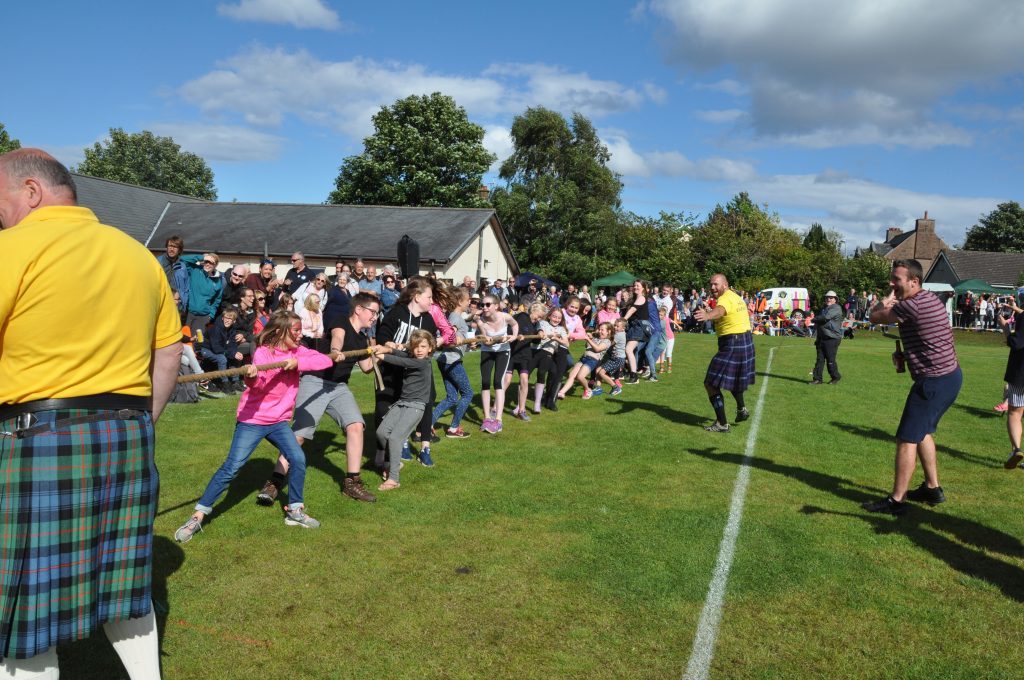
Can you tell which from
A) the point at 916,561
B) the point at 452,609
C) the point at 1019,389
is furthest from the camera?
the point at 1019,389

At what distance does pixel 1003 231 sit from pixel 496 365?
3746 inches

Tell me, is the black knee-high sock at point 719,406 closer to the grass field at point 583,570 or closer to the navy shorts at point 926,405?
the grass field at point 583,570

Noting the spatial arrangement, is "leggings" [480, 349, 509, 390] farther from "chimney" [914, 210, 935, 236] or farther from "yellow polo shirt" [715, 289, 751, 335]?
"chimney" [914, 210, 935, 236]

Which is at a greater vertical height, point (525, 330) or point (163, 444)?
point (525, 330)

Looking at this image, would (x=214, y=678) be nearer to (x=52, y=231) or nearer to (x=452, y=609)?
(x=452, y=609)

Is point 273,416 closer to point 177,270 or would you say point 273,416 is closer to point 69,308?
point 69,308

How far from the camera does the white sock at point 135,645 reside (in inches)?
116

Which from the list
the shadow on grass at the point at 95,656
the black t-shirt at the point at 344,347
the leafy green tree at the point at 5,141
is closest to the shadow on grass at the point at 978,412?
the black t-shirt at the point at 344,347

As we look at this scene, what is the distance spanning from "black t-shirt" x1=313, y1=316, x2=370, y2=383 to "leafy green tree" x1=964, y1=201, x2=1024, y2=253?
313 ft

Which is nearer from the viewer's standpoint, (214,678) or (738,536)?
(214,678)

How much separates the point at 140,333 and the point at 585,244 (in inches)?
1923

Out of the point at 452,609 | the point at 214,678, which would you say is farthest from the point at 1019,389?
the point at 214,678

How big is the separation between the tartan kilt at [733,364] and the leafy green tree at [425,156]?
134ft

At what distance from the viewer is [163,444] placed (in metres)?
8.65
